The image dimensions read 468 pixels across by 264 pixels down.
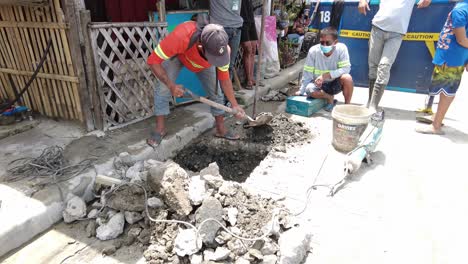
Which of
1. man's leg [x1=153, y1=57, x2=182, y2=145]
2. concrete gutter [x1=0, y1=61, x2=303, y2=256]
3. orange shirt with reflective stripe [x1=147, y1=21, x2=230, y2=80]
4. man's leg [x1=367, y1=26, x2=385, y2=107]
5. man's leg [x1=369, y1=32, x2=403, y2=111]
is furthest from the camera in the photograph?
man's leg [x1=367, y1=26, x2=385, y2=107]

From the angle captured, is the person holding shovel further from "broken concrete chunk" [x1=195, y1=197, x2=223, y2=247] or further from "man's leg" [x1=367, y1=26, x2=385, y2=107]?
"man's leg" [x1=367, y1=26, x2=385, y2=107]

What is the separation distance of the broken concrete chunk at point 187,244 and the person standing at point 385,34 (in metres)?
3.06

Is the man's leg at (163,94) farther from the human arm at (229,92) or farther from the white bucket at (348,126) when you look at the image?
the white bucket at (348,126)

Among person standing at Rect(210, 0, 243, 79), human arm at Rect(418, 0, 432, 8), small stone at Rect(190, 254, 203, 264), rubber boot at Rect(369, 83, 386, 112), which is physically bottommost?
small stone at Rect(190, 254, 203, 264)

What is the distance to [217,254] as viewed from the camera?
7.23 feet

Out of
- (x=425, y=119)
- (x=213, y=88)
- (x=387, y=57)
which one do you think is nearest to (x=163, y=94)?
(x=213, y=88)

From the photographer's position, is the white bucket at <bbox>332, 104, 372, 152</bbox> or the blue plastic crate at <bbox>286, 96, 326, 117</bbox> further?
the blue plastic crate at <bbox>286, 96, 326, 117</bbox>

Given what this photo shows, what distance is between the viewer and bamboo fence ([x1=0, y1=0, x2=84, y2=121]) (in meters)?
3.41

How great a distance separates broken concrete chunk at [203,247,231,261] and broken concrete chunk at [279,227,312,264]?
15.6 inches

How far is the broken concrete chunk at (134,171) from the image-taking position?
3.00m

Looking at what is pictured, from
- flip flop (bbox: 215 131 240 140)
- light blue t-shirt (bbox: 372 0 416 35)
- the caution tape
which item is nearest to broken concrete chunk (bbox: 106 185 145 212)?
flip flop (bbox: 215 131 240 140)

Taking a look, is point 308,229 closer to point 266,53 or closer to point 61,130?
point 61,130

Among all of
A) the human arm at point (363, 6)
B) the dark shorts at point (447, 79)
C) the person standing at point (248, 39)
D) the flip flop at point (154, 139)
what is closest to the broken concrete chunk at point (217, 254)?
the flip flop at point (154, 139)

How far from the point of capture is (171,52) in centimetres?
326
